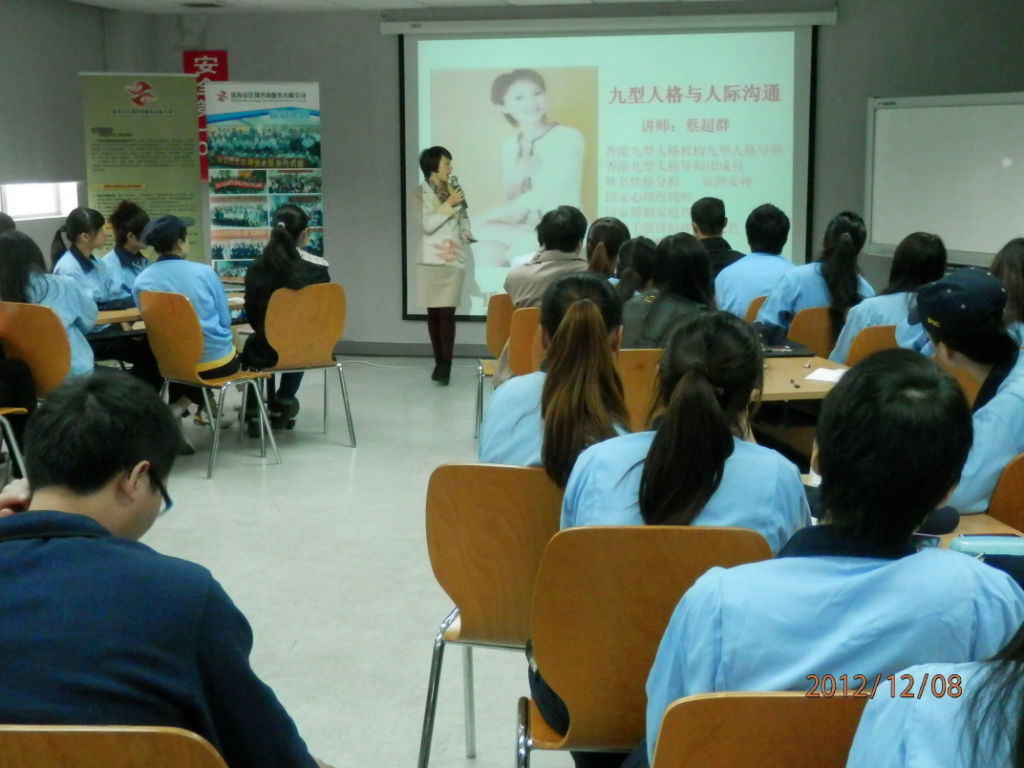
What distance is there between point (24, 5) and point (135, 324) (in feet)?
10.3

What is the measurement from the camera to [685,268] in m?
3.96

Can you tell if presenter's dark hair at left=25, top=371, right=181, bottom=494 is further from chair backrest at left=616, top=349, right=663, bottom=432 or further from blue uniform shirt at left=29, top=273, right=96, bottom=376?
blue uniform shirt at left=29, top=273, right=96, bottom=376

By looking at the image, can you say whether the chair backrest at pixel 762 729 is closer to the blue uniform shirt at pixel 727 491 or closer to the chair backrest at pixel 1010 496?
the blue uniform shirt at pixel 727 491

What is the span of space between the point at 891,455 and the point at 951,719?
0.44 metres

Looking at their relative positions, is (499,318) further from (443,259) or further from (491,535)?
(491,535)

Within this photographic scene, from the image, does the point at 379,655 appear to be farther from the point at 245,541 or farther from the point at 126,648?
the point at 126,648

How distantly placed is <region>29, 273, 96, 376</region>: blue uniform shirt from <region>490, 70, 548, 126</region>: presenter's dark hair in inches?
155

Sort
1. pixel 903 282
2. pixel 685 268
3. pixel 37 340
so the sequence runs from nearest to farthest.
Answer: pixel 685 268, pixel 903 282, pixel 37 340

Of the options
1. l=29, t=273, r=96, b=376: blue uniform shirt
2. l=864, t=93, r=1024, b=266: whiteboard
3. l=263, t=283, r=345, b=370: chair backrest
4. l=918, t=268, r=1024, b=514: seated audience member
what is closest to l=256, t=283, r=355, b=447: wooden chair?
l=263, t=283, r=345, b=370: chair backrest

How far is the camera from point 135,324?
19.2 ft

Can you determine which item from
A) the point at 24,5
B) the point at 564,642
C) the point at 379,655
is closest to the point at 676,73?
the point at 24,5

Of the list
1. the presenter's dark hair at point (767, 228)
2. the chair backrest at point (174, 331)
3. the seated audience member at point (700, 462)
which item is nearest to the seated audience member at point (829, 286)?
the presenter's dark hair at point (767, 228)

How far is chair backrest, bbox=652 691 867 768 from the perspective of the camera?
1.17m

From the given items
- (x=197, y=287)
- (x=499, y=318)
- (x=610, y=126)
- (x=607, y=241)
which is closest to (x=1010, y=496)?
(x=607, y=241)
